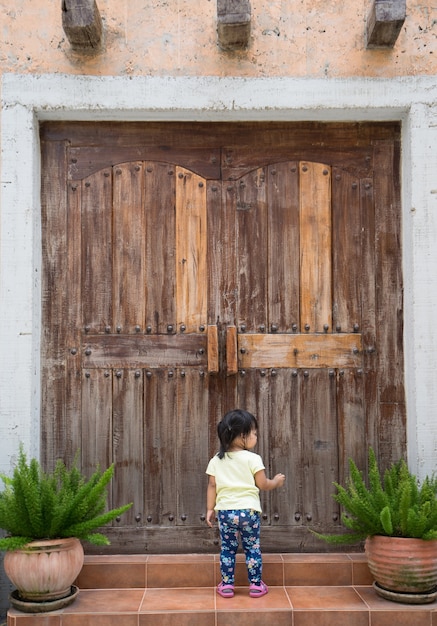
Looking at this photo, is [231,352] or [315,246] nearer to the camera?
[231,352]

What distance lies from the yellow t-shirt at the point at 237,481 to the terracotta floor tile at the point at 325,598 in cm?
49

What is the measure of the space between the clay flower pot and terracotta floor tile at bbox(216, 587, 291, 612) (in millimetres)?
499

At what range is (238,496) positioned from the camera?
3.79 m

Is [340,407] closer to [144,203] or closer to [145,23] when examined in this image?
[144,203]

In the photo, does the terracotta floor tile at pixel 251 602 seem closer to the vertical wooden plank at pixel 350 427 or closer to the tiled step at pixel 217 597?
the tiled step at pixel 217 597

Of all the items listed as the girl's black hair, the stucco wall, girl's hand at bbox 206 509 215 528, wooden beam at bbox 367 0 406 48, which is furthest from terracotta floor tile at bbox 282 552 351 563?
wooden beam at bbox 367 0 406 48

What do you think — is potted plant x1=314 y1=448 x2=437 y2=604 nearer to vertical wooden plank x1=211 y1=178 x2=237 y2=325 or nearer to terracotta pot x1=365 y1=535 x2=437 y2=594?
terracotta pot x1=365 y1=535 x2=437 y2=594

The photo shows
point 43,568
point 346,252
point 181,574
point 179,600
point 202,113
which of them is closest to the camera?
point 43,568

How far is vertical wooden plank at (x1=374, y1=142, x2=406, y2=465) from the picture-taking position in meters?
4.26

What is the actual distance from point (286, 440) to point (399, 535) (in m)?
0.85

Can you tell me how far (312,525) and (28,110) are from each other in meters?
2.75

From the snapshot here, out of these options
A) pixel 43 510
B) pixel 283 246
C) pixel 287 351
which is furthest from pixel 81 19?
pixel 43 510

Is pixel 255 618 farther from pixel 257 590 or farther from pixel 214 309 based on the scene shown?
pixel 214 309

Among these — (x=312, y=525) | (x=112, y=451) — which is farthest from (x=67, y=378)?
(x=312, y=525)
